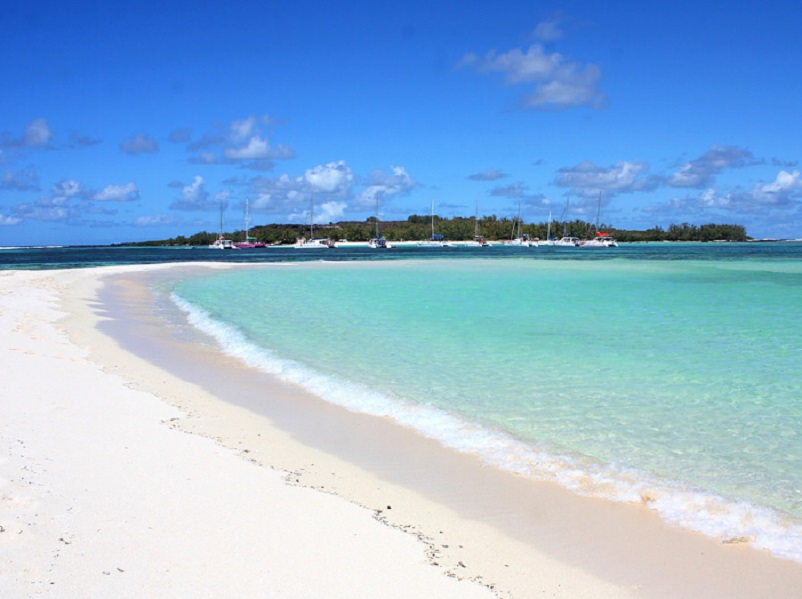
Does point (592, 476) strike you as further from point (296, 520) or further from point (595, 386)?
point (595, 386)

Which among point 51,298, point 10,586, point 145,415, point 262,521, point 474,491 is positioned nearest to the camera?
point 10,586

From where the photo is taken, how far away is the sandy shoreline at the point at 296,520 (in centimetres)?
351

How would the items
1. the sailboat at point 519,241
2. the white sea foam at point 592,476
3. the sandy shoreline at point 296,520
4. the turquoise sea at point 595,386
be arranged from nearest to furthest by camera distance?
1. the sandy shoreline at point 296,520
2. the white sea foam at point 592,476
3. the turquoise sea at point 595,386
4. the sailboat at point 519,241

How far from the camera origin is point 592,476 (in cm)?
539

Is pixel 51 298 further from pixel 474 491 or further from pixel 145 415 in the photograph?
pixel 474 491

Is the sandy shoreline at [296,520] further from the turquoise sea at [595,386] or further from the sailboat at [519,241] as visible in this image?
the sailboat at [519,241]

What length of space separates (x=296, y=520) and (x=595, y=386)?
18.1ft

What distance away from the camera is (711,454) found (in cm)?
596

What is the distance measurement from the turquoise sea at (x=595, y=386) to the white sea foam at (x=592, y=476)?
0.05 ft

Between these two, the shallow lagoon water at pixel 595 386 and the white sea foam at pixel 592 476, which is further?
the shallow lagoon water at pixel 595 386

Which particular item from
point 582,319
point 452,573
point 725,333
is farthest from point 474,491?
point 582,319

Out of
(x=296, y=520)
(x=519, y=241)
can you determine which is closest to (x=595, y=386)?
(x=296, y=520)

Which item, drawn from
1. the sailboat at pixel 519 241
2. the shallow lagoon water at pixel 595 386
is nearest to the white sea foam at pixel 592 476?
the shallow lagoon water at pixel 595 386

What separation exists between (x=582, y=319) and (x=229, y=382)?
10.2m
